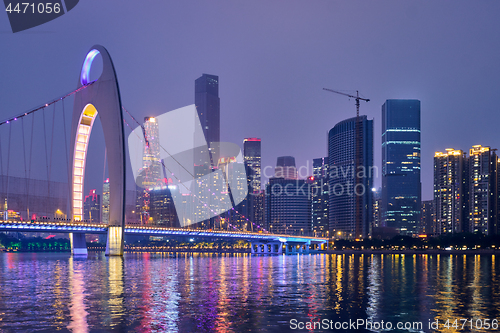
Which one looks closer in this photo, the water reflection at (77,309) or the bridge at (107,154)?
the water reflection at (77,309)

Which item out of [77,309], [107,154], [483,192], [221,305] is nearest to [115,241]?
[107,154]

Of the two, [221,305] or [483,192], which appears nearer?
[221,305]

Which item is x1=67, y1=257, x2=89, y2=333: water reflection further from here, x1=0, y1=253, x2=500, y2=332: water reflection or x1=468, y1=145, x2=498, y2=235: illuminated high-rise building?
x1=468, y1=145, x2=498, y2=235: illuminated high-rise building

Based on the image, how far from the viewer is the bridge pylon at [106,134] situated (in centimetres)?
7456

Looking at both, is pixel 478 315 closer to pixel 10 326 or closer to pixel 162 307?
pixel 162 307

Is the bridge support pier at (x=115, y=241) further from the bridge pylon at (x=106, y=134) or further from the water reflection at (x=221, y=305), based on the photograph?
the water reflection at (x=221, y=305)

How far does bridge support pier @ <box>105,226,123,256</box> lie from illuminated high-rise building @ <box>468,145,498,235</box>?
140 metres

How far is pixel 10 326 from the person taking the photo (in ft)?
62.8

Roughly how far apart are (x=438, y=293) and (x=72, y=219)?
65.4 metres

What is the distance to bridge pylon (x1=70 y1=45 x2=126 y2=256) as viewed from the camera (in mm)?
74562

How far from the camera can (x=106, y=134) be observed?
75938 mm

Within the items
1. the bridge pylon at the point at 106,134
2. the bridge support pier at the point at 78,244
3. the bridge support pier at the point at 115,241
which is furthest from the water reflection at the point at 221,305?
the bridge support pier at the point at 78,244

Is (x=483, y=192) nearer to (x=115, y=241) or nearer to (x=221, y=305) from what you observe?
(x=115, y=241)

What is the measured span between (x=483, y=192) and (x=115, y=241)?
147 metres
